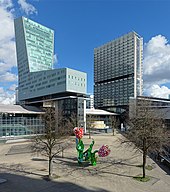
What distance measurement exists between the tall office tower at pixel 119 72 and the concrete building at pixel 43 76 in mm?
29282

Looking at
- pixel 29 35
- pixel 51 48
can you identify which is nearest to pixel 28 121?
pixel 29 35

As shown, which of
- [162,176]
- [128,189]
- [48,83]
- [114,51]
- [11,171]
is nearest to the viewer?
[128,189]

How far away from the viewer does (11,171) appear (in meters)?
18.2

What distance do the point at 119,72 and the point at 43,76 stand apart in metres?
46.9

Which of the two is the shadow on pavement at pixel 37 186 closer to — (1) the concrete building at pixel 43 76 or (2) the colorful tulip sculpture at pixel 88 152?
(2) the colorful tulip sculpture at pixel 88 152

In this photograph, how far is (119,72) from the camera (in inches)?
4345

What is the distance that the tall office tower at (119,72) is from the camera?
334 feet

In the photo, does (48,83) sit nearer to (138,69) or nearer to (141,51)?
(138,69)

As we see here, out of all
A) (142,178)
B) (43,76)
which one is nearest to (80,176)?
(142,178)

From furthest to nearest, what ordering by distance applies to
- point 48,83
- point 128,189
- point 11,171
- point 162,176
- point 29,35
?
point 29,35, point 48,83, point 11,171, point 162,176, point 128,189

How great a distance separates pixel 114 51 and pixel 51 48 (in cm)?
3402

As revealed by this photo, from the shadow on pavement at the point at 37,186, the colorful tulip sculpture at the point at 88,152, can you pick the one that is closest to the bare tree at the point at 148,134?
the colorful tulip sculpture at the point at 88,152

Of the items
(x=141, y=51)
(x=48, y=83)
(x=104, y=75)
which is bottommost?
(x=48, y=83)

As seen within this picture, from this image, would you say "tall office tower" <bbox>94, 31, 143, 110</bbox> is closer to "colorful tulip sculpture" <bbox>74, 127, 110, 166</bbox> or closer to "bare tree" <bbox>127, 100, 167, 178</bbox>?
"colorful tulip sculpture" <bbox>74, 127, 110, 166</bbox>
